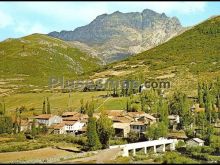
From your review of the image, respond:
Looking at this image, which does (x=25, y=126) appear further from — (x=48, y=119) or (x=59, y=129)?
(x=59, y=129)

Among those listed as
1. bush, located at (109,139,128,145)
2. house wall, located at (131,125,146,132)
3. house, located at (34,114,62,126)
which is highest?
house, located at (34,114,62,126)

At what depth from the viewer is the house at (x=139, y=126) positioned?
130125mm

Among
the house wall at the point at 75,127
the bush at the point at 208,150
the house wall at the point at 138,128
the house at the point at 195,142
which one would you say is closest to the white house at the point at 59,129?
the house wall at the point at 75,127

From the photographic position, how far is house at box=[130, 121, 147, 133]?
5123 inches

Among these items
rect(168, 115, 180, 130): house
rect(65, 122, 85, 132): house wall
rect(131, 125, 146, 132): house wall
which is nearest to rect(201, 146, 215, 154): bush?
rect(131, 125, 146, 132): house wall

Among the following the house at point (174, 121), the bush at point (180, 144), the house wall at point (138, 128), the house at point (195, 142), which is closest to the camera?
the house at point (195, 142)

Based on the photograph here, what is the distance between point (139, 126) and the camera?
131625 millimetres

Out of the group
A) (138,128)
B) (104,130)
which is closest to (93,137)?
(104,130)

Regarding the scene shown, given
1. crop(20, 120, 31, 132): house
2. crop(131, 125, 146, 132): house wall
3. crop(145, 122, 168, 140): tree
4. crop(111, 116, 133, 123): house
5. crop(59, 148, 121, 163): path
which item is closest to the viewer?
crop(59, 148, 121, 163): path

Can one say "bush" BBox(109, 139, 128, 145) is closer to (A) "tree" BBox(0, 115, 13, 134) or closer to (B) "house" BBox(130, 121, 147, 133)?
(B) "house" BBox(130, 121, 147, 133)

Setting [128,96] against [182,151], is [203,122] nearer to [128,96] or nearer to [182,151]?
[182,151]

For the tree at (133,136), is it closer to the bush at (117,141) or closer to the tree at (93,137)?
the bush at (117,141)

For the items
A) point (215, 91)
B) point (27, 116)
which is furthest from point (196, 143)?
point (27, 116)

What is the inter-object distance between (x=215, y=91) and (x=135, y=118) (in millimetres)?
39633
